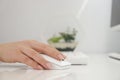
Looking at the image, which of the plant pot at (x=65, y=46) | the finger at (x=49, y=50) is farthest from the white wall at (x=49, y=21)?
the finger at (x=49, y=50)

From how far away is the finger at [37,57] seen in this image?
77cm

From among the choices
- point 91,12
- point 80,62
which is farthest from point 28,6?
point 80,62

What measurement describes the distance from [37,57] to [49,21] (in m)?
0.94

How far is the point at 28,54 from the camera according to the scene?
→ 30.6 inches

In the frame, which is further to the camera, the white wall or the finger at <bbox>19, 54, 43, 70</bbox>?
the white wall

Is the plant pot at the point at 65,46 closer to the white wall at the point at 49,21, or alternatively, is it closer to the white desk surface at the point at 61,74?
the white wall at the point at 49,21

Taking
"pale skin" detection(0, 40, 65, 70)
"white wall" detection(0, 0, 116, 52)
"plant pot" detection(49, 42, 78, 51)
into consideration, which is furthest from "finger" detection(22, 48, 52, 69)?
"white wall" detection(0, 0, 116, 52)

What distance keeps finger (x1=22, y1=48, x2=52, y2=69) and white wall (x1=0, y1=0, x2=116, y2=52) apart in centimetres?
88

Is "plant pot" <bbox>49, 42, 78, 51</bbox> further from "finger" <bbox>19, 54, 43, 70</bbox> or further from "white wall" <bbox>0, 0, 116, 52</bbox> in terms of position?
"finger" <bbox>19, 54, 43, 70</bbox>

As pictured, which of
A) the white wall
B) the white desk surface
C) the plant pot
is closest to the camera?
the white desk surface

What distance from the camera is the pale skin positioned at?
2.55 feet

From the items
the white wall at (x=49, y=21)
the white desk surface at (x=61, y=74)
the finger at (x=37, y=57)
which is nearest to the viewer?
the white desk surface at (x=61, y=74)

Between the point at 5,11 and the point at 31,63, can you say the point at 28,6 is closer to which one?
the point at 5,11

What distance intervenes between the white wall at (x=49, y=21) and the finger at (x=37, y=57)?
2.88ft
